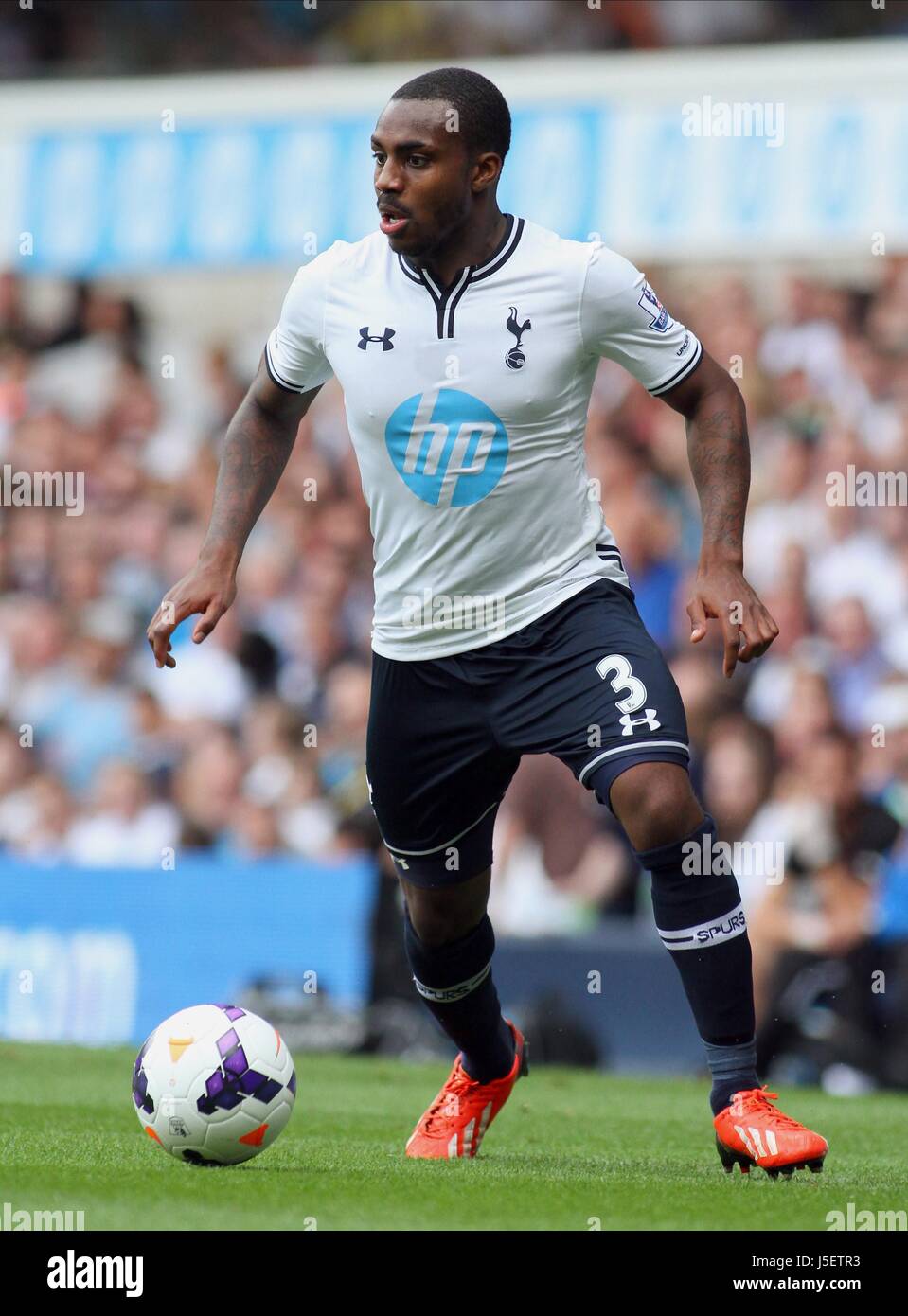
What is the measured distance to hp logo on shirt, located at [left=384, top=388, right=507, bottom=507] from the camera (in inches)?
227

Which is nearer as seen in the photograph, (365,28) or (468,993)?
(468,993)

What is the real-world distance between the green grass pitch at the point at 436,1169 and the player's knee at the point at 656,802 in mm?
928

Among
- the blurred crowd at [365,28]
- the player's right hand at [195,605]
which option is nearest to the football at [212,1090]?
the player's right hand at [195,605]

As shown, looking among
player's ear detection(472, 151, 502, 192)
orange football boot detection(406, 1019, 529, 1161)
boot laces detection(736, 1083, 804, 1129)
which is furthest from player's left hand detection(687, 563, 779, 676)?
orange football boot detection(406, 1019, 529, 1161)

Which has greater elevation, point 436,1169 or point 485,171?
point 485,171

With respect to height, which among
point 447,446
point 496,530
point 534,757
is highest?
point 447,446

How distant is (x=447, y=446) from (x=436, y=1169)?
206 cm

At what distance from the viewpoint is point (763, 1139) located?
17.6 feet

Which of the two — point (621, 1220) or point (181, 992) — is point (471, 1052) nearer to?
point (621, 1220)

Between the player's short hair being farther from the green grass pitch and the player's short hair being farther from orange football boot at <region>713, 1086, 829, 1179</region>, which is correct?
the green grass pitch

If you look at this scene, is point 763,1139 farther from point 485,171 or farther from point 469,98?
point 469,98

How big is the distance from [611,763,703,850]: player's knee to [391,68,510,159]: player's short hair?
1.84m

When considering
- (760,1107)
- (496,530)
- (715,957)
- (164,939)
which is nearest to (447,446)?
A: (496,530)

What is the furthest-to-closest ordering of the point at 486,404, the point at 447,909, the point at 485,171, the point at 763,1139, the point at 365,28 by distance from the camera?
the point at 365,28
the point at 447,909
the point at 485,171
the point at 486,404
the point at 763,1139
